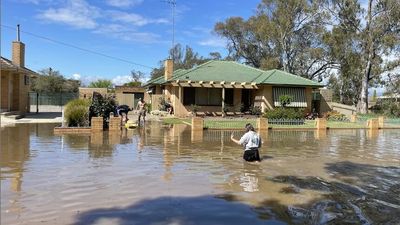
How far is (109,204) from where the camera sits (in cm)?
757

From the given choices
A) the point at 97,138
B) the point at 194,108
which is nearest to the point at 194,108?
the point at 194,108

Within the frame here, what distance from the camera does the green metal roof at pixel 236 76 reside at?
34375 millimetres

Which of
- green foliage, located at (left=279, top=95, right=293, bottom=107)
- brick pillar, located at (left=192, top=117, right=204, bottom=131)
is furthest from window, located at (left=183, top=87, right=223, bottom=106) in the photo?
brick pillar, located at (left=192, top=117, right=204, bottom=131)

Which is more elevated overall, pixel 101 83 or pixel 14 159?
pixel 101 83

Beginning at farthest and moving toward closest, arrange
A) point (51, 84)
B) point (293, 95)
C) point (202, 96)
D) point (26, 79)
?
point (51, 84)
point (293, 95)
point (202, 96)
point (26, 79)

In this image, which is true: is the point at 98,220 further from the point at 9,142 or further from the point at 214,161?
the point at 9,142

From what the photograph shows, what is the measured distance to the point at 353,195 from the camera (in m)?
8.91

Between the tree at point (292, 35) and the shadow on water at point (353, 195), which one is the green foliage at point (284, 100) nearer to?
the tree at point (292, 35)

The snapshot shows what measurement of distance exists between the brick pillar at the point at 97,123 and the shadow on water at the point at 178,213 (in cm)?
1257

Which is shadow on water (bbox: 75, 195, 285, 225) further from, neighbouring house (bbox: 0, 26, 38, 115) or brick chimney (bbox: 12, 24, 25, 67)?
brick chimney (bbox: 12, 24, 25, 67)

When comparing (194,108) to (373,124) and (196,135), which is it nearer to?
(373,124)

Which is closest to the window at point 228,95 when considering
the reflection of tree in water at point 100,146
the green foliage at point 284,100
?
the green foliage at point 284,100

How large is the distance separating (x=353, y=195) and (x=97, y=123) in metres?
13.7

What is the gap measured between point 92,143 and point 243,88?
818 inches
